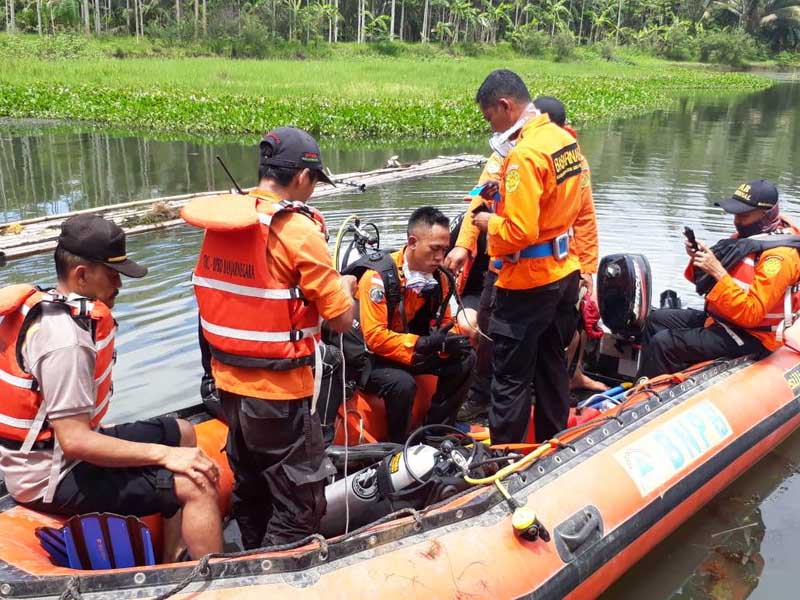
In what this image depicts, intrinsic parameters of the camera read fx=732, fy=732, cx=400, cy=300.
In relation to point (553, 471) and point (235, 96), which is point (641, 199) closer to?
point (553, 471)

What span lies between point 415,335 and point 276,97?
16.3 m

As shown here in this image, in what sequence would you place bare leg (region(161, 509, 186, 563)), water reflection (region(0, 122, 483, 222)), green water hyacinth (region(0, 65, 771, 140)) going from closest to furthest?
bare leg (region(161, 509, 186, 563)), water reflection (region(0, 122, 483, 222)), green water hyacinth (region(0, 65, 771, 140))

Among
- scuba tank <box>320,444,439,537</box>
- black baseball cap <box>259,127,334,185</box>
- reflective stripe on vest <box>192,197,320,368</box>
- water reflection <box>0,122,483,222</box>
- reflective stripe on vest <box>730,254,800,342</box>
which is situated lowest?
water reflection <box>0,122,483,222</box>

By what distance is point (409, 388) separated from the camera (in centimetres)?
348

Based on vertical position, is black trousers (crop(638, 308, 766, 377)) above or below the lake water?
above

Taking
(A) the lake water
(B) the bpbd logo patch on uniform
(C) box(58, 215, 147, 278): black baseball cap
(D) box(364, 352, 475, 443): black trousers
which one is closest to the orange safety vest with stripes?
(C) box(58, 215, 147, 278): black baseball cap

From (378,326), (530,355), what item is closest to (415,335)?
(378,326)

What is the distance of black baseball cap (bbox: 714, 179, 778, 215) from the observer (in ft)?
12.6

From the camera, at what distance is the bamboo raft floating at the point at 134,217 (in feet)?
23.5

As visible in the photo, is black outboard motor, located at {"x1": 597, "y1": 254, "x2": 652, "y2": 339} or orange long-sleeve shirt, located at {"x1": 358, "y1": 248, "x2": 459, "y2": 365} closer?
orange long-sleeve shirt, located at {"x1": 358, "y1": 248, "x2": 459, "y2": 365}

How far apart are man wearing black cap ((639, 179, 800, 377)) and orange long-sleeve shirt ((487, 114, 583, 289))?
3.86 feet

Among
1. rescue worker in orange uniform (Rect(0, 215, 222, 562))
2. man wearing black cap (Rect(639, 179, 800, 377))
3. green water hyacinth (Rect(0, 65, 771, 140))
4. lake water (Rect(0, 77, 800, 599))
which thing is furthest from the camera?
green water hyacinth (Rect(0, 65, 771, 140))

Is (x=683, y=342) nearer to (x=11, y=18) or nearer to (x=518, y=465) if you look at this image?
(x=518, y=465)

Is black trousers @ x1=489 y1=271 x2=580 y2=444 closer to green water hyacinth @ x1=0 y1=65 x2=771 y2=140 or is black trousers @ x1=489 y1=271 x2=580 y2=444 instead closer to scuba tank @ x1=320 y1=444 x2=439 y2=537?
scuba tank @ x1=320 y1=444 x2=439 y2=537
